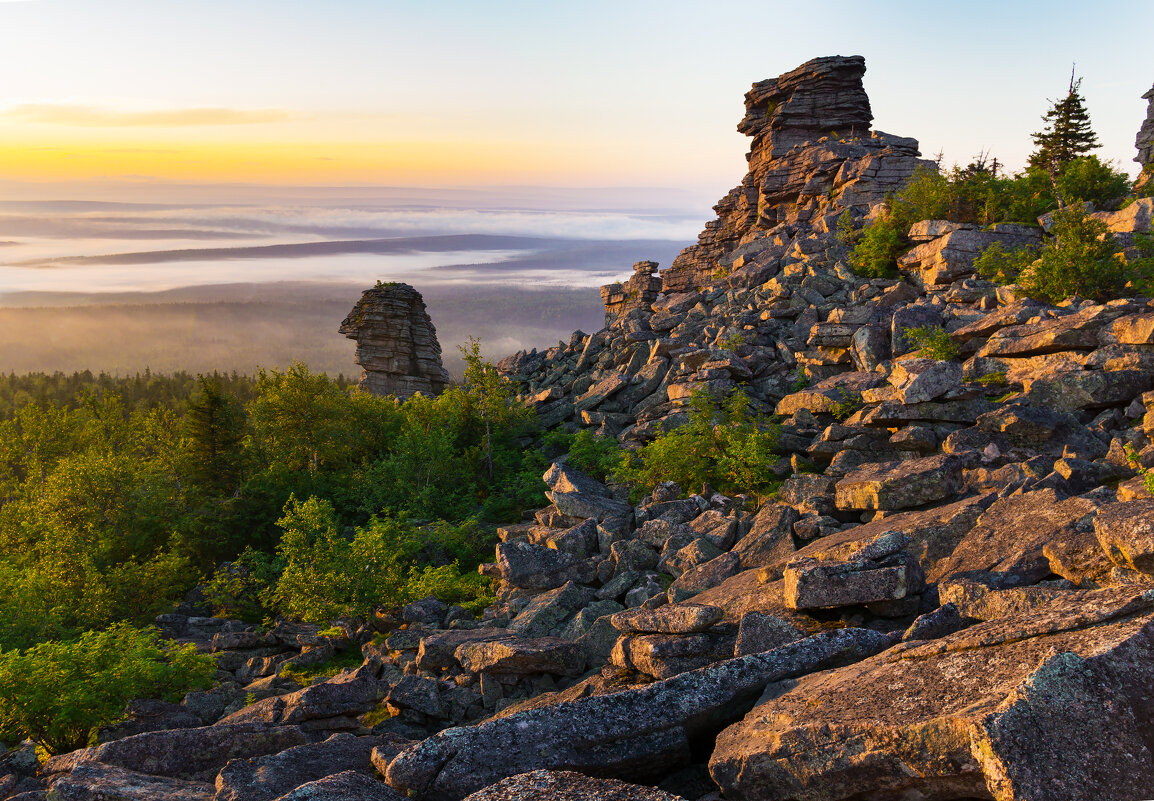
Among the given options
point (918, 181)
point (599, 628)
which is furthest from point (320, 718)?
point (918, 181)

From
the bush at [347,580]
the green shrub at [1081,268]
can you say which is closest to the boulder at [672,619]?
the bush at [347,580]

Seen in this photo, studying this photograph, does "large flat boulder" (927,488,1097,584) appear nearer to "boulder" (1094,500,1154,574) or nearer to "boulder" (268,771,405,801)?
"boulder" (1094,500,1154,574)

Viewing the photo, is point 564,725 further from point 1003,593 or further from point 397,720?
point 397,720

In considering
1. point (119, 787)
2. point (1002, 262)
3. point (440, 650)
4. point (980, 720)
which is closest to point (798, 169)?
point (1002, 262)

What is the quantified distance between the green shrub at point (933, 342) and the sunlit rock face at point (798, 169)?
21.0 meters

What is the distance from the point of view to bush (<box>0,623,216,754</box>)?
57.3 ft

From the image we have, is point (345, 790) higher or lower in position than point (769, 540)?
higher

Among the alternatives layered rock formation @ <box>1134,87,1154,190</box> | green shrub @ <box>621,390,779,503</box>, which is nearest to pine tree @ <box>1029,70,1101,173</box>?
layered rock formation @ <box>1134,87,1154,190</box>

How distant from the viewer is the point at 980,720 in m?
6.46

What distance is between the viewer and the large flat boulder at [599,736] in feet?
29.2

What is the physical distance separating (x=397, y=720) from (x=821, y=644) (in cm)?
1048

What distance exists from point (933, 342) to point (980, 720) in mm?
25744

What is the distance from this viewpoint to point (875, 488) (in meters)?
18.9

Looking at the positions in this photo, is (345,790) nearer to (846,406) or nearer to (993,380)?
(846,406)
